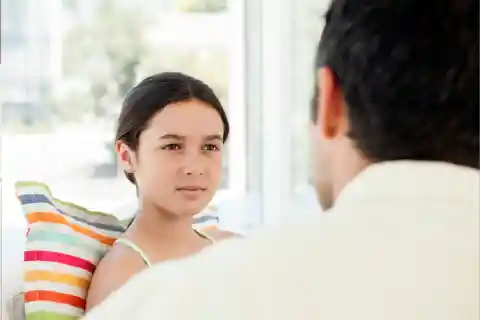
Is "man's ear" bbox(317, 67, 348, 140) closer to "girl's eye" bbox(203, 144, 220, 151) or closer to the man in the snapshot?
the man

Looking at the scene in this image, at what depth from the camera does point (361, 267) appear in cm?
52

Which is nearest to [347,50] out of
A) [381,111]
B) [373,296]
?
[381,111]

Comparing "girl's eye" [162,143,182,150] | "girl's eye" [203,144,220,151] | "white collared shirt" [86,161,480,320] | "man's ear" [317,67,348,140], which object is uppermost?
"man's ear" [317,67,348,140]

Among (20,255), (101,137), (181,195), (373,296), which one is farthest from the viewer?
(101,137)

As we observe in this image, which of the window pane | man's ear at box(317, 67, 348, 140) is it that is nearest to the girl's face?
the window pane

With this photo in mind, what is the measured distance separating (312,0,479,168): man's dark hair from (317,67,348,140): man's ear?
1 centimetres

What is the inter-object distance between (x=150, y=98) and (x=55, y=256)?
291 mm

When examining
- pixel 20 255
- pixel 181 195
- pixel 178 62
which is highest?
pixel 178 62

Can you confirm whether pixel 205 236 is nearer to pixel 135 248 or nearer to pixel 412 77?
pixel 135 248

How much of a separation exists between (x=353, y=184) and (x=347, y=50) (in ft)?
0.34

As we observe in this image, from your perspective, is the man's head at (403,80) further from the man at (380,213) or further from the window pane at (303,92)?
the window pane at (303,92)

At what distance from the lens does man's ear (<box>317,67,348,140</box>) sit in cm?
59

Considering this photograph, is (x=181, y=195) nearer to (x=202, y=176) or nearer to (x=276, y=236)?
(x=202, y=176)

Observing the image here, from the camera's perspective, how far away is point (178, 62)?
1633 mm
